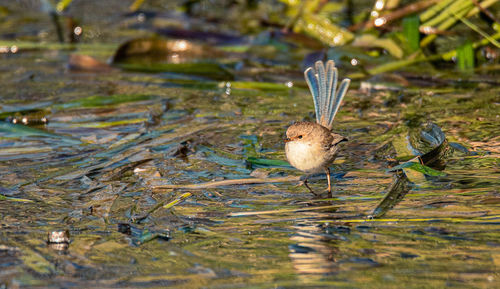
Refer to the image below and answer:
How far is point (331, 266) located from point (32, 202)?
191cm

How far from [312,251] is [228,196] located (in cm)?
94

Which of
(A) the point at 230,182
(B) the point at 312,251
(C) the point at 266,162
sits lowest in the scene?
(B) the point at 312,251

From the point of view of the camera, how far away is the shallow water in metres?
3.05

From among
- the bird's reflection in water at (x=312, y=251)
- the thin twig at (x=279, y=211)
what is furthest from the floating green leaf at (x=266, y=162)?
the bird's reflection in water at (x=312, y=251)

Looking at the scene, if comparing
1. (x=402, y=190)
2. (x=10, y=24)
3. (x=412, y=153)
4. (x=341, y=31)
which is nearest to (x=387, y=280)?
(x=402, y=190)

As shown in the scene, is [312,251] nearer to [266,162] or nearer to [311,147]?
[311,147]

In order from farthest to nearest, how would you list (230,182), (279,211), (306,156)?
1. (230,182)
2. (306,156)
3. (279,211)

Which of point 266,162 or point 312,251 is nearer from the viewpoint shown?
point 312,251

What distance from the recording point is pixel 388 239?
332 centimetres

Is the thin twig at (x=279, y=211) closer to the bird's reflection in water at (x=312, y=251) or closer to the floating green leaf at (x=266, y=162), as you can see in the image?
the bird's reflection in water at (x=312, y=251)

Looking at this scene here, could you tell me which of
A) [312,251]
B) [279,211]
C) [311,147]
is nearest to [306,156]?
[311,147]

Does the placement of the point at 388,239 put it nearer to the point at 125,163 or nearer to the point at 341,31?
the point at 125,163

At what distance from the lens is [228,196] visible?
13.3 ft

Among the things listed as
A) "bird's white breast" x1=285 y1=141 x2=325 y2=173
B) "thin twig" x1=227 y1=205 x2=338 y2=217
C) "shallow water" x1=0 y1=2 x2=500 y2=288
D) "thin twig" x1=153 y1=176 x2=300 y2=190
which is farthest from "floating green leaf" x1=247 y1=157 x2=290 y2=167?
"thin twig" x1=227 y1=205 x2=338 y2=217
